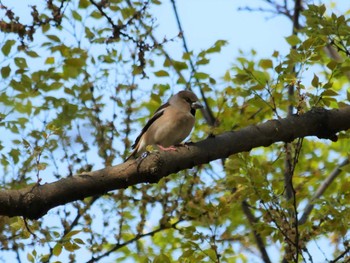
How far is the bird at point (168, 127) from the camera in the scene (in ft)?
21.9

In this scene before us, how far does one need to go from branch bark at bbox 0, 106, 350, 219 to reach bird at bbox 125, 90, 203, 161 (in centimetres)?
194

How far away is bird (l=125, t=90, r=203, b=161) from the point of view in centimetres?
666

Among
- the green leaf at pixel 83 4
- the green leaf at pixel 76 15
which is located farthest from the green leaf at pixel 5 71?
the green leaf at pixel 83 4

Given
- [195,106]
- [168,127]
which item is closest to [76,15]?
[195,106]

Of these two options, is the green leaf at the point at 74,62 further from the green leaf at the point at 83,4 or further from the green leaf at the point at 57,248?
the green leaf at the point at 57,248

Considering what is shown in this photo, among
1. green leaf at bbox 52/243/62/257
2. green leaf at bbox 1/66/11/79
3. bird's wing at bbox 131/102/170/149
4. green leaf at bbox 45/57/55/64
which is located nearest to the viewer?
green leaf at bbox 52/243/62/257

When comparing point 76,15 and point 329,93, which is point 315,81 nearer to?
point 329,93

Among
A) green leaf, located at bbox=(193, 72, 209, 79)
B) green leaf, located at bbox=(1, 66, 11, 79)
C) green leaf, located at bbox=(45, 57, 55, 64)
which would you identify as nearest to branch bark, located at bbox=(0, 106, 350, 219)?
green leaf, located at bbox=(193, 72, 209, 79)

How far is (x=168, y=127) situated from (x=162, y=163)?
7.49 ft

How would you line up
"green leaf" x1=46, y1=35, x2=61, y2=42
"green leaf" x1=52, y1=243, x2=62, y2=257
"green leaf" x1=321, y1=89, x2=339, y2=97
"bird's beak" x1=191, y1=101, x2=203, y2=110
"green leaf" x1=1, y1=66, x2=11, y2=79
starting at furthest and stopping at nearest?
"green leaf" x1=46, y1=35, x2=61, y2=42 < "bird's beak" x1=191, y1=101, x2=203, y2=110 < "green leaf" x1=1, y1=66, x2=11, y2=79 < "green leaf" x1=321, y1=89, x2=339, y2=97 < "green leaf" x1=52, y1=243, x2=62, y2=257

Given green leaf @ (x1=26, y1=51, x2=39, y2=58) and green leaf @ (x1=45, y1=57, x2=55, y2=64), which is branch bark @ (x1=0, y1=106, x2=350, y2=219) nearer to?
green leaf @ (x1=26, y1=51, x2=39, y2=58)

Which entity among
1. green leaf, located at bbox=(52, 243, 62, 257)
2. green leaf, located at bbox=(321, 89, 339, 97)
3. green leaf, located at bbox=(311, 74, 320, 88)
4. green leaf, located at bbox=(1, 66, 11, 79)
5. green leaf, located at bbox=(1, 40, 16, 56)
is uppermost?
green leaf, located at bbox=(1, 40, 16, 56)

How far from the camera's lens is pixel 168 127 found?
21.8ft

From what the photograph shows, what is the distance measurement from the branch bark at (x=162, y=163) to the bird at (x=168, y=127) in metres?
1.94
